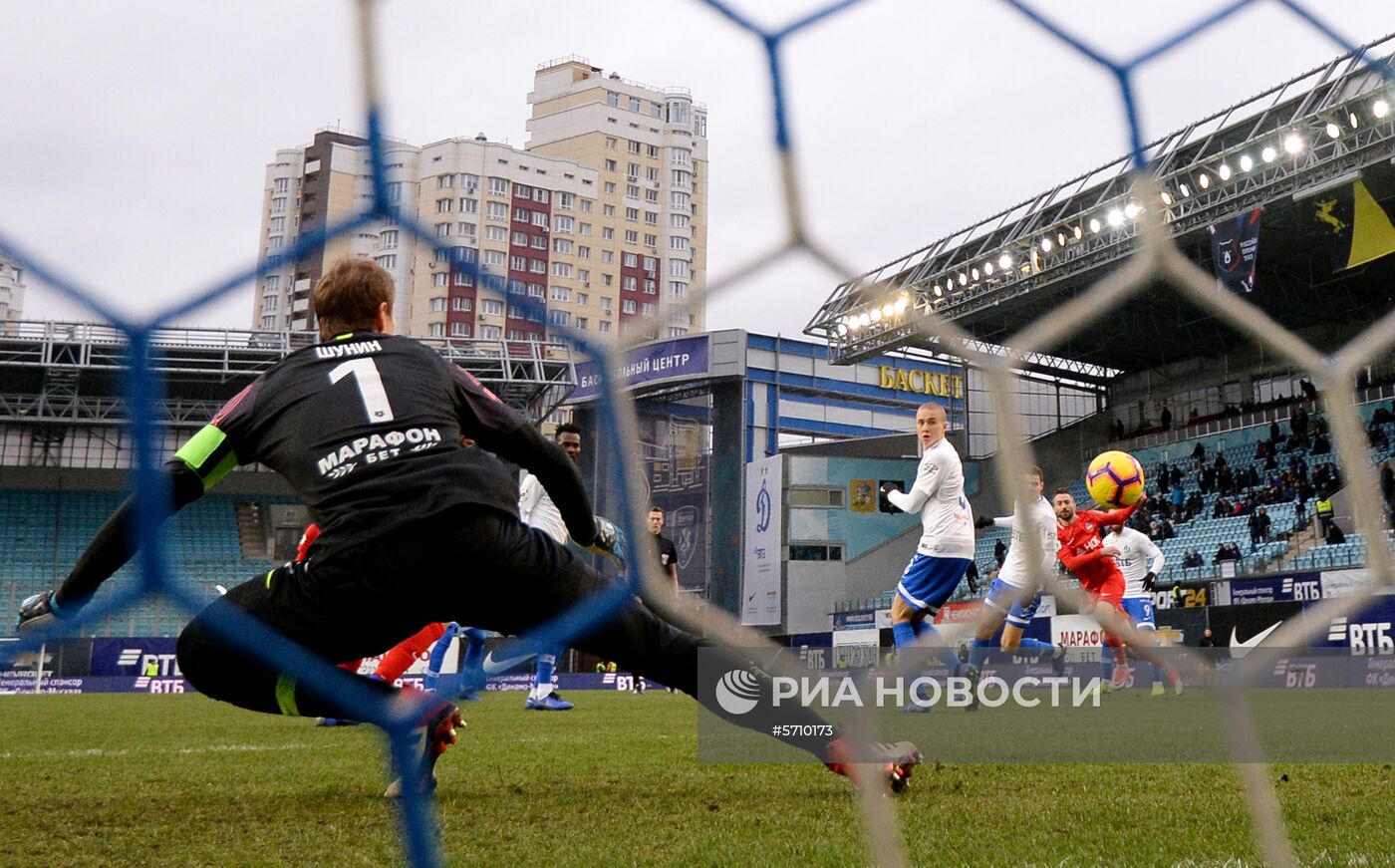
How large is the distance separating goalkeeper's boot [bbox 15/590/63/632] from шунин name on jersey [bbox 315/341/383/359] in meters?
0.60

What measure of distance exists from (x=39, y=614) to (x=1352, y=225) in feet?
59.3

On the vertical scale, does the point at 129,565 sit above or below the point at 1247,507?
below

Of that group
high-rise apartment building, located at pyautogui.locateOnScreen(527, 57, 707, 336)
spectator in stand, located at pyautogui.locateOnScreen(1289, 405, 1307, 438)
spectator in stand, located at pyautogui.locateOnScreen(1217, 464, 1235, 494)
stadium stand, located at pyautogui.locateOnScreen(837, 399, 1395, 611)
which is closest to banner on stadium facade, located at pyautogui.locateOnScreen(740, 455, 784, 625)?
stadium stand, located at pyautogui.locateOnScreen(837, 399, 1395, 611)

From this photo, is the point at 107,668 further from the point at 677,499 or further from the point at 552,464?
the point at 552,464

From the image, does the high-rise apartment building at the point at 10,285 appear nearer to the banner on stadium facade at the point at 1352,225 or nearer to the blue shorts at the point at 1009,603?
the blue shorts at the point at 1009,603

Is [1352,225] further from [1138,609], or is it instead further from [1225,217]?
[1138,609]

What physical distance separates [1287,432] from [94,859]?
20012 mm

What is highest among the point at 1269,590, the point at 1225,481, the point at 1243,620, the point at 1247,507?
the point at 1225,481

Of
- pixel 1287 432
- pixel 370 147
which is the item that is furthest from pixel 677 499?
pixel 1287 432

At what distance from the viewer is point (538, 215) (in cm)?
233

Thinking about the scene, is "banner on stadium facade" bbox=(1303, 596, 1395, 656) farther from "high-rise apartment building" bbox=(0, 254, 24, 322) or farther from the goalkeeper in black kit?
"high-rise apartment building" bbox=(0, 254, 24, 322)

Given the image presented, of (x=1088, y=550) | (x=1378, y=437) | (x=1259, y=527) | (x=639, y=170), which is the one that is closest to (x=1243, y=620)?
(x=1259, y=527)

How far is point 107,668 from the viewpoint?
63.6ft

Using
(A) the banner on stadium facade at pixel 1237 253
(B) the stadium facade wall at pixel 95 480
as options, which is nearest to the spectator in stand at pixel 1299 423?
(A) the banner on stadium facade at pixel 1237 253
